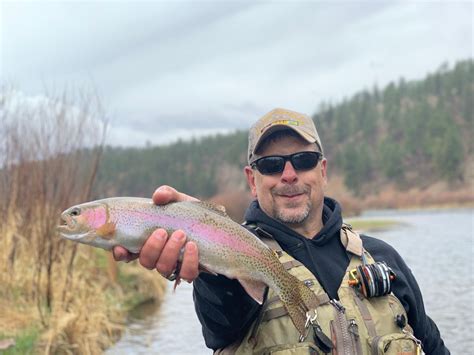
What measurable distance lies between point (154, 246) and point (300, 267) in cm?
93

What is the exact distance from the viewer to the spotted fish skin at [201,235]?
10.1 feet

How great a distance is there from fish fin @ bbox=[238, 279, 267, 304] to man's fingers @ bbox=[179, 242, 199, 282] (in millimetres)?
277

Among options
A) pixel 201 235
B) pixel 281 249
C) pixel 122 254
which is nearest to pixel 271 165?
pixel 281 249

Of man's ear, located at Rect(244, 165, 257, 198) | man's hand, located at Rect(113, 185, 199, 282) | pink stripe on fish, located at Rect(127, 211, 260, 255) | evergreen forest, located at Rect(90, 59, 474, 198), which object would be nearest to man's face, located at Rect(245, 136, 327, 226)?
man's ear, located at Rect(244, 165, 257, 198)

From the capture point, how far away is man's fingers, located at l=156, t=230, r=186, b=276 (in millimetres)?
2955

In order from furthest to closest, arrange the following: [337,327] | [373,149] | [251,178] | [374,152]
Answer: [373,149], [374,152], [251,178], [337,327]

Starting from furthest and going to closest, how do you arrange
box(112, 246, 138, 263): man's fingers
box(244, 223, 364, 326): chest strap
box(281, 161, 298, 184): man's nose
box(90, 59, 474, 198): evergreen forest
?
box(90, 59, 474, 198): evergreen forest → box(281, 161, 298, 184): man's nose → box(244, 223, 364, 326): chest strap → box(112, 246, 138, 263): man's fingers

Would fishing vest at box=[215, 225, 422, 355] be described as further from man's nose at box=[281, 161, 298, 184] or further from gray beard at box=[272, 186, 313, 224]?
man's nose at box=[281, 161, 298, 184]

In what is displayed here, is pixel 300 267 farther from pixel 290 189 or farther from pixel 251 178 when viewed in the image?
pixel 251 178

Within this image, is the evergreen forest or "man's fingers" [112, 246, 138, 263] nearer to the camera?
"man's fingers" [112, 246, 138, 263]

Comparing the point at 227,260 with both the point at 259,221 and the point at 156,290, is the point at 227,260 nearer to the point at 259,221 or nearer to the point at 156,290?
the point at 259,221

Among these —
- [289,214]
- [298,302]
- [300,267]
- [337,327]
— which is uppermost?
[289,214]

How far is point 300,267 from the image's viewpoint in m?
3.45

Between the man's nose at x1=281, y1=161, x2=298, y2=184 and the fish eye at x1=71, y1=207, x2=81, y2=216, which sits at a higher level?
the man's nose at x1=281, y1=161, x2=298, y2=184
